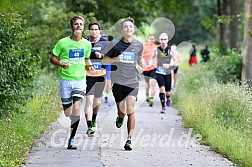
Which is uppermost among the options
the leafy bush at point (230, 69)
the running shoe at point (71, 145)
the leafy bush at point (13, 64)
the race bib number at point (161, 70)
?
the leafy bush at point (13, 64)

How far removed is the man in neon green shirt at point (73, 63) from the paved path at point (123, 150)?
1.72 feet

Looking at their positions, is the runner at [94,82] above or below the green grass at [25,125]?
above

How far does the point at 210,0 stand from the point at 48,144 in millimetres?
60443

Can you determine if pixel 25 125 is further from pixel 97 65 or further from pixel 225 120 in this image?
pixel 225 120

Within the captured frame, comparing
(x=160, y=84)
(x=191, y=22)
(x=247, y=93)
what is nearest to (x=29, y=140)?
(x=247, y=93)

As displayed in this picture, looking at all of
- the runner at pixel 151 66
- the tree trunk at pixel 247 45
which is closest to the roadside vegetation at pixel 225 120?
the runner at pixel 151 66

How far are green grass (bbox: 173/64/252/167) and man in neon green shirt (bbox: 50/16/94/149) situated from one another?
233cm

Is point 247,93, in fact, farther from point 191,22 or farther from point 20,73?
point 191,22

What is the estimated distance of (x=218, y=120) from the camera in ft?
40.6

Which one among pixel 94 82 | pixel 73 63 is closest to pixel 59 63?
pixel 73 63

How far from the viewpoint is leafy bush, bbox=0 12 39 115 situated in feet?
40.4

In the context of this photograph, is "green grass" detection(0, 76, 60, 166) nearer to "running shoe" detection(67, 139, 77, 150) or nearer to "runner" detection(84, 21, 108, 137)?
"running shoe" detection(67, 139, 77, 150)

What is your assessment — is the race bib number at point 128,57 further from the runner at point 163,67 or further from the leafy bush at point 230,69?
the leafy bush at point 230,69

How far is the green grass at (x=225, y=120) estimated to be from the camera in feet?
31.9
